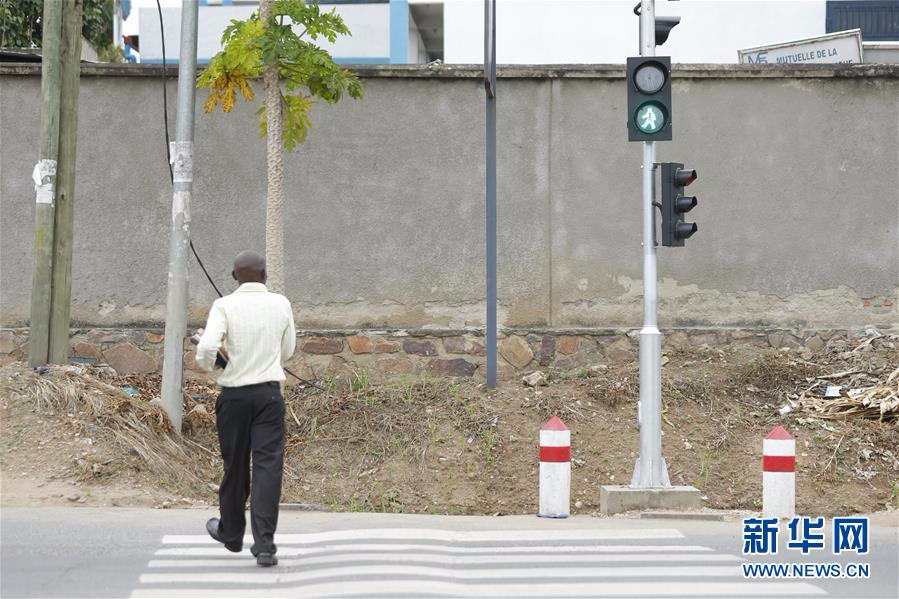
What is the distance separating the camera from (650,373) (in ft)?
Result: 30.7

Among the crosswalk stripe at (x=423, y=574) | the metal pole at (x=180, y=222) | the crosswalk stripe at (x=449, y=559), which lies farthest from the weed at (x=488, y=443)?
the crosswalk stripe at (x=423, y=574)

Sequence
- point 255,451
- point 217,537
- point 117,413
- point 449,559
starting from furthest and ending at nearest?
point 117,413 → point 449,559 → point 217,537 → point 255,451

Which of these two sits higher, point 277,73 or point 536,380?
point 277,73

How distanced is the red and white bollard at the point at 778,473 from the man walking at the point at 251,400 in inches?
167

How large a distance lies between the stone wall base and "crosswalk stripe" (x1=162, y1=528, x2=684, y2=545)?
4.26 m

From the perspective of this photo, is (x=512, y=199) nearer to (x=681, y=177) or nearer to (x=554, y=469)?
(x=681, y=177)

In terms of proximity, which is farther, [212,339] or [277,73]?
[277,73]

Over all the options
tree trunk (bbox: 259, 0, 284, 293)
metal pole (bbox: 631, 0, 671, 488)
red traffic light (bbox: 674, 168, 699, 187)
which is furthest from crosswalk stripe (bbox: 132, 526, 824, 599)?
tree trunk (bbox: 259, 0, 284, 293)

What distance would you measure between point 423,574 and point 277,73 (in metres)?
6.20

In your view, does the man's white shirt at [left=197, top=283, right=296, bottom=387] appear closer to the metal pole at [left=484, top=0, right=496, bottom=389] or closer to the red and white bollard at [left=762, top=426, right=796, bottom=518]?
the red and white bollard at [left=762, top=426, right=796, bottom=518]

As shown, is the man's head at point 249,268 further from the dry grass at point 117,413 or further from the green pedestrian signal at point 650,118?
the green pedestrian signal at point 650,118

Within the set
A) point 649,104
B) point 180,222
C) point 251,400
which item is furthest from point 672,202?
point 180,222

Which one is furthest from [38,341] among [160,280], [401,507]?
[401,507]

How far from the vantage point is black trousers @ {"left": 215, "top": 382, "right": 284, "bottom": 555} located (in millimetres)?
6684
